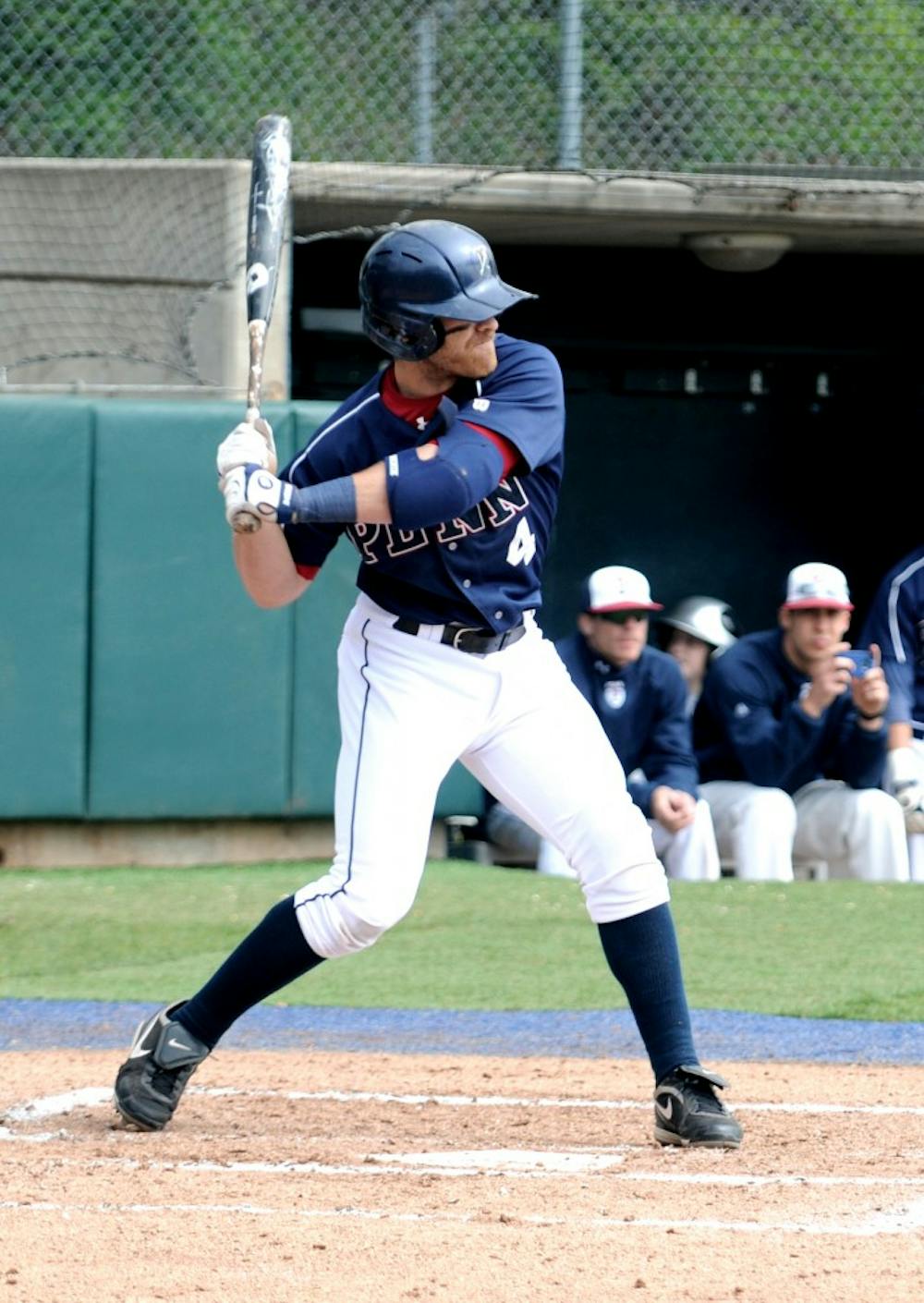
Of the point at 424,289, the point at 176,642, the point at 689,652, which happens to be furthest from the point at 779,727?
the point at 424,289

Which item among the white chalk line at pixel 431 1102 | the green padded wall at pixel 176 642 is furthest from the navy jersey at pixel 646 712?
the white chalk line at pixel 431 1102

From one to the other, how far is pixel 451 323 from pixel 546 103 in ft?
17.1

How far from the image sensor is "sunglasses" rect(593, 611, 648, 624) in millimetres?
6562

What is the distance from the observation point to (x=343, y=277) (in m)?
9.18

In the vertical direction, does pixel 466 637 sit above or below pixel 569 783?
above

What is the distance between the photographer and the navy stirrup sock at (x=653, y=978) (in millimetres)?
3059

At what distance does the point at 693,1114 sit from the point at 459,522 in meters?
0.98

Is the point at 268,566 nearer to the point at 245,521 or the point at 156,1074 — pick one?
the point at 245,521

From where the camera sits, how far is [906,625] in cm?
709

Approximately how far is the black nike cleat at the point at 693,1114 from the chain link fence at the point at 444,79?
18.0 feet

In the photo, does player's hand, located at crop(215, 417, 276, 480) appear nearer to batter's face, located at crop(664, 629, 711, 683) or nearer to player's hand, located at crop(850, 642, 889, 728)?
player's hand, located at crop(850, 642, 889, 728)

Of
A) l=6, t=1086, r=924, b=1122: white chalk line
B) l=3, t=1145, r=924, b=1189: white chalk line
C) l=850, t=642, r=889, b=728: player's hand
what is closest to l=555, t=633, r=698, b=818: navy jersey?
l=850, t=642, r=889, b=728: player's hand

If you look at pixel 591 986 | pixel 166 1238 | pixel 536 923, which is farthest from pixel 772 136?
pixel 166 1238

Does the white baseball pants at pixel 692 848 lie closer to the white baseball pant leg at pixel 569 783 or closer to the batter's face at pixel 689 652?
the batter's face at pixel 689 652
